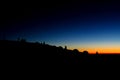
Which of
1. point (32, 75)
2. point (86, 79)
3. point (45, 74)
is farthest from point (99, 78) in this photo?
point (32, 75)

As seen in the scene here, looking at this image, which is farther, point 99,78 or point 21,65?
point 99,78

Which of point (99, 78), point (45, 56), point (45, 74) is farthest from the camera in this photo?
point (45, 56)

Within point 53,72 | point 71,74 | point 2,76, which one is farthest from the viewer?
point 71,74

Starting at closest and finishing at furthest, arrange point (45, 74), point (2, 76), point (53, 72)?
1. point (2, 76)
2. point (45, 74)
3. point (53, 72)

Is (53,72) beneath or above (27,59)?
beneath

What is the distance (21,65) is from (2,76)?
13.7ft

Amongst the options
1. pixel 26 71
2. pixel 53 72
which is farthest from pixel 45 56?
pixel 26 71

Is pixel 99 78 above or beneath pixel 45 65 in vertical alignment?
beneath

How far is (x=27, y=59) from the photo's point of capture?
2286cm

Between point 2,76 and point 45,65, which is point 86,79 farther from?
point 2,76

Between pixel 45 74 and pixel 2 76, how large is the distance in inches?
229

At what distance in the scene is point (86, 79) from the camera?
21781mm

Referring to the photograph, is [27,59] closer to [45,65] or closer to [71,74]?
[45,65]

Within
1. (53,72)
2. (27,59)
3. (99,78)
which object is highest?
(27,59)
